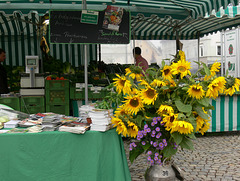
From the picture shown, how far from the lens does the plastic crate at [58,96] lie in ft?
22.0

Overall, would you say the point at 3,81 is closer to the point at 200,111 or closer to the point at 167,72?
the point at 167,72

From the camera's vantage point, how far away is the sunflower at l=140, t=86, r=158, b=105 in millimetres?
2891

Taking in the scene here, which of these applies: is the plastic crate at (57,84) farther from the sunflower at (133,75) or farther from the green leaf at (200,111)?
the green leaf at (200,111)

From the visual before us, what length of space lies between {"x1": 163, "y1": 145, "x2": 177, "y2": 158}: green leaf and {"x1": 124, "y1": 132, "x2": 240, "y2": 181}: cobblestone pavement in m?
1.32

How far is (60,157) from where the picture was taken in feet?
10.5

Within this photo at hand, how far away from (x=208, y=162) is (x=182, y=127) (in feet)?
8.49

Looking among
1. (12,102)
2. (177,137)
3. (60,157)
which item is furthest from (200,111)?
(12,102)

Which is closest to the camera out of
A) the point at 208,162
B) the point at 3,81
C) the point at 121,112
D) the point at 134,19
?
the point at 121,112

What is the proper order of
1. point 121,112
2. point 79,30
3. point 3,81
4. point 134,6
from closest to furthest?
1. point 121,112
2. point 79,30
3. point 3,81
4. point 134,6

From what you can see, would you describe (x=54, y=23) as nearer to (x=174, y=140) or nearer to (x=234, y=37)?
(x=174, y=140)

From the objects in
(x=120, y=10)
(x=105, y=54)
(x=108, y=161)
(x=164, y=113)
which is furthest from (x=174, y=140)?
(x=105, y=54)

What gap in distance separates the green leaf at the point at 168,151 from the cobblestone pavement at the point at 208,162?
1.32m

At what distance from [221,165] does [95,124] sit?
2.68m

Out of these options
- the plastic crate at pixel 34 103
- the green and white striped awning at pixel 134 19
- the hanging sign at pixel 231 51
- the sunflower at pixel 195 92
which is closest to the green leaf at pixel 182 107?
the sunflower at pixel 195 92
